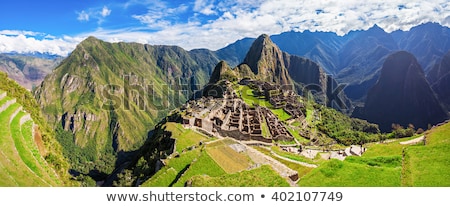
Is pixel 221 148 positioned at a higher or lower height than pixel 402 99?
higher

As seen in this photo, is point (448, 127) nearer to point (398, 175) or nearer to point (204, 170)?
point (398, 175)

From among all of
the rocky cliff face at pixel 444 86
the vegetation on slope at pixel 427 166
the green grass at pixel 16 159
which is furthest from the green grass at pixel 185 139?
the rocky cliff face at pixel 444 86

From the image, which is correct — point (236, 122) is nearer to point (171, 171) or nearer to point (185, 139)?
point (185, 139)

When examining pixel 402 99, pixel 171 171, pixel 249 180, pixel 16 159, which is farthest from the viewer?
pixel 402 99

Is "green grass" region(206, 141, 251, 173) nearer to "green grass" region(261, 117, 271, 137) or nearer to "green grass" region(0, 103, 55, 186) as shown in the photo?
"green grass" region(0, 103, 55, 186)

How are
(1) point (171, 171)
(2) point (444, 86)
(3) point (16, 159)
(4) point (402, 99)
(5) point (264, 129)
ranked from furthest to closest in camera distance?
(2) point (444, 86), (4) point (402, 99), (5) point (264, 129), (1) point (171, 171), (3) point (16, 159)

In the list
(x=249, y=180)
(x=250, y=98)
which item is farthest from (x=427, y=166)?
(x=250, y=98)
